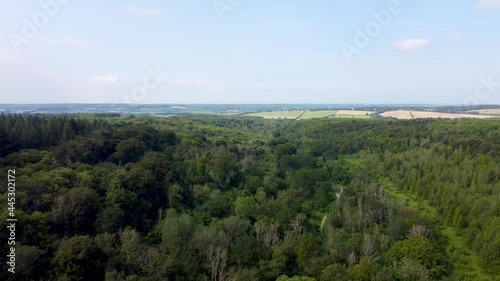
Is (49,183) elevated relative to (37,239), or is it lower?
elevated

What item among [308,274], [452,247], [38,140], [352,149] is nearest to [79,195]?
[308,274]

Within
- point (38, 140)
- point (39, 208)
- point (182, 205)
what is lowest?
point (182, 205)

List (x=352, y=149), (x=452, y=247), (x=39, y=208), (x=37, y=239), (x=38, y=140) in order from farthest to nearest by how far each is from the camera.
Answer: (x=352, y=149)
(x=38, y=140)
(x=452, y=247)
(x=39, y=208)
(x=37, y=239)

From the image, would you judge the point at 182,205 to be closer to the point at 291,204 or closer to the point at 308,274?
the point at 291,204

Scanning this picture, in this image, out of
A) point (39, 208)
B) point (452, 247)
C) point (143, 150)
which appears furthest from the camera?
point (143, 150)

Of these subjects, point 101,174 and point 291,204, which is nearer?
point 101,174

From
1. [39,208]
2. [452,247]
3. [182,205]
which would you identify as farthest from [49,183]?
[452,247]
